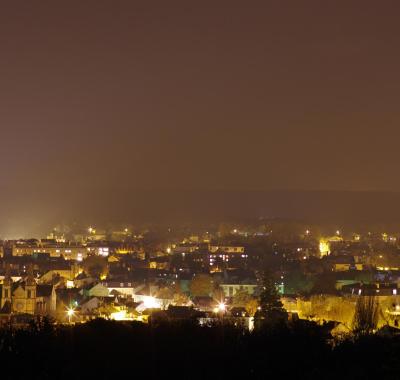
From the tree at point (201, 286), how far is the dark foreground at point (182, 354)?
67.0 feet

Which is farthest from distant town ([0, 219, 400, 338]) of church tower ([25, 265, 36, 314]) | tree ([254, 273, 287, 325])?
tree ([254, 273, 287, 325])

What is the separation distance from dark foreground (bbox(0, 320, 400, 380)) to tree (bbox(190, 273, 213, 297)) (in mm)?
20416

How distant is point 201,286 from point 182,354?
2458 centimetres

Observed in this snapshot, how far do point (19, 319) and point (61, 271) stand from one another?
77.6ft

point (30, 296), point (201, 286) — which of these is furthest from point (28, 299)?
point (201, 286)

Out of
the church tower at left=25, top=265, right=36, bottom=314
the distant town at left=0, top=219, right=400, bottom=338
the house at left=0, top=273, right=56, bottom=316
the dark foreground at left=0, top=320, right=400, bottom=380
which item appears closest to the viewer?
the dark foreground at left=0, top=320, right=400, bottom=380

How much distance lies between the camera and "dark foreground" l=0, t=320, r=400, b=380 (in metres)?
15.0

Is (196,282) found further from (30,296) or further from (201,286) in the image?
(30,296)

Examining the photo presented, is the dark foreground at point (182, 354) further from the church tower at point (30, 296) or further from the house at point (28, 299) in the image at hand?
the church tower at point (30, 296)

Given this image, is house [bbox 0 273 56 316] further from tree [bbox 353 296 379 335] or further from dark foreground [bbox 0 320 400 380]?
dark foreground [bbox 0 320 400 380]

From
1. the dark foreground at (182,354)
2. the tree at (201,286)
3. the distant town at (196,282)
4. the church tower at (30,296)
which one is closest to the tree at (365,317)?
the distant town at (196,282)

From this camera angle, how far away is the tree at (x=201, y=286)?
131ft

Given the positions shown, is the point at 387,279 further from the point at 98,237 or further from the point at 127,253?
the point at 98,237

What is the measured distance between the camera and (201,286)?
41.2 metres
